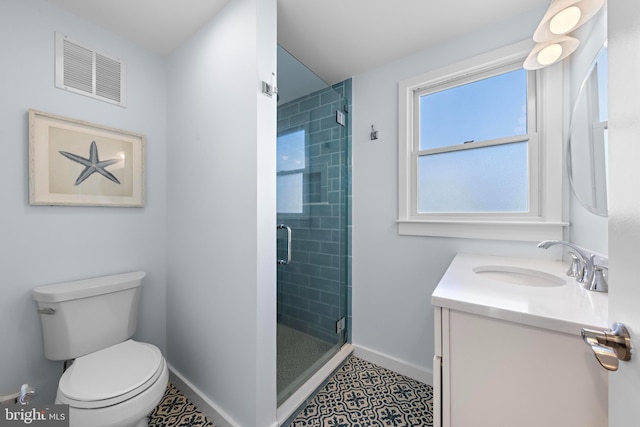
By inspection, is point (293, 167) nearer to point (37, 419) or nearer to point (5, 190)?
point (5, 190)

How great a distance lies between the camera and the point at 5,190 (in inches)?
48.6

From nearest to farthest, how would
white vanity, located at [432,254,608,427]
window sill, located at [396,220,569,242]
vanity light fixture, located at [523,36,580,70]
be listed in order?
1. white vanity, located at [432,254,608,427]
2. vanity light fixture, located at [523,36,580,70]
3. window sill, located at [396,220,569,242]

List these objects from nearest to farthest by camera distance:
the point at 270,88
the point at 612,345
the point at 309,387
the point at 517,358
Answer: the point at 612,345 → the point at 517,358 → the point at 270,88 → the point at 309,387

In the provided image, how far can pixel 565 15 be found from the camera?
1.01 meters

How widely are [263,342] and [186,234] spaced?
0.90 m

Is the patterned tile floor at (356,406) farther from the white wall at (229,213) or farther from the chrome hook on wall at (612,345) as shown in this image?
the chrome hook on wall at (612,345)

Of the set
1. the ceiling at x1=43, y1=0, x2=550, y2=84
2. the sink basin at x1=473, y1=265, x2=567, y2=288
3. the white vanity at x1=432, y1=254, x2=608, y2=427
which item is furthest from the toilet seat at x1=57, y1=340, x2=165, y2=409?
the ceiling at x1=43, y1=0, x2=550, y2=84

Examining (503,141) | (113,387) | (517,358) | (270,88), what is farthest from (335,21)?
(113,387)

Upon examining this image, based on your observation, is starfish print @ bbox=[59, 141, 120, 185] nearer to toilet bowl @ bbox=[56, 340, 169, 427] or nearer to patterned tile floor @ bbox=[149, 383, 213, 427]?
toilet bowl @ bbox=[56, 340, 169, 427]

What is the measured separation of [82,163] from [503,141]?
2.57 m

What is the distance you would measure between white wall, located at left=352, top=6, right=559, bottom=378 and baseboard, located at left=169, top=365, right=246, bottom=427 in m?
1.10

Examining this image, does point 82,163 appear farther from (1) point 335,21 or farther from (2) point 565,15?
(2) point 565,15

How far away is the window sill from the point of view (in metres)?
1.34

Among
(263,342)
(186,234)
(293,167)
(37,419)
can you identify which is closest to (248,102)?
(293,167)
